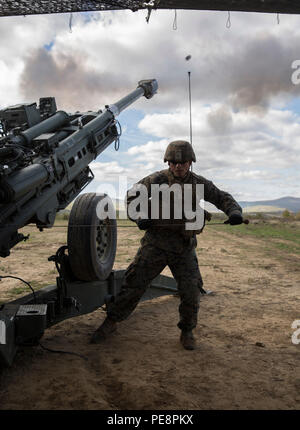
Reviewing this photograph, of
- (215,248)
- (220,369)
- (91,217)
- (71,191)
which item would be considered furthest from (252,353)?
(215,248)

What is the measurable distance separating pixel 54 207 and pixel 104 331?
1.42 m

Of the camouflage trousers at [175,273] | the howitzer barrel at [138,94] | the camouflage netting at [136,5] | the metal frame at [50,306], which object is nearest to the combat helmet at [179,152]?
the camouflage trousers at [175,273]

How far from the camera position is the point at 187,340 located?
398 cm

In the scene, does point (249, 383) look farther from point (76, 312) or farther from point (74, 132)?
point (74, 132)

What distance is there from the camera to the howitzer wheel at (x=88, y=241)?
4238 mm

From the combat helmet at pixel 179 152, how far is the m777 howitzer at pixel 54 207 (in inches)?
42.7

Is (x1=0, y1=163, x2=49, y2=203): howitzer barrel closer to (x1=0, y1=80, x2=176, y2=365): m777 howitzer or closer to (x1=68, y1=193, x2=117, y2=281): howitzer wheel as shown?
(x1=0, y1=80, x2=176, y2=365): m777 howitzer

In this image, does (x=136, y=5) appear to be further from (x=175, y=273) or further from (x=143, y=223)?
(x=175, y=273)

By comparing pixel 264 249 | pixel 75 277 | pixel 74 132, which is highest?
pixel 74 132

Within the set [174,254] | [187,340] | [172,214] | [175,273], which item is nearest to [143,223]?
[172,214]

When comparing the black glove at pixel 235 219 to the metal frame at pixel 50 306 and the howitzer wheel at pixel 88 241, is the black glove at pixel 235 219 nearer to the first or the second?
the howitzer wheel at pixel 88 241

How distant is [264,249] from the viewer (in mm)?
12438

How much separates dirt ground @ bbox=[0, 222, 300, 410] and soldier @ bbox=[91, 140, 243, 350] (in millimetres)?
314

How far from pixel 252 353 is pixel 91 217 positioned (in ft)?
7.00
